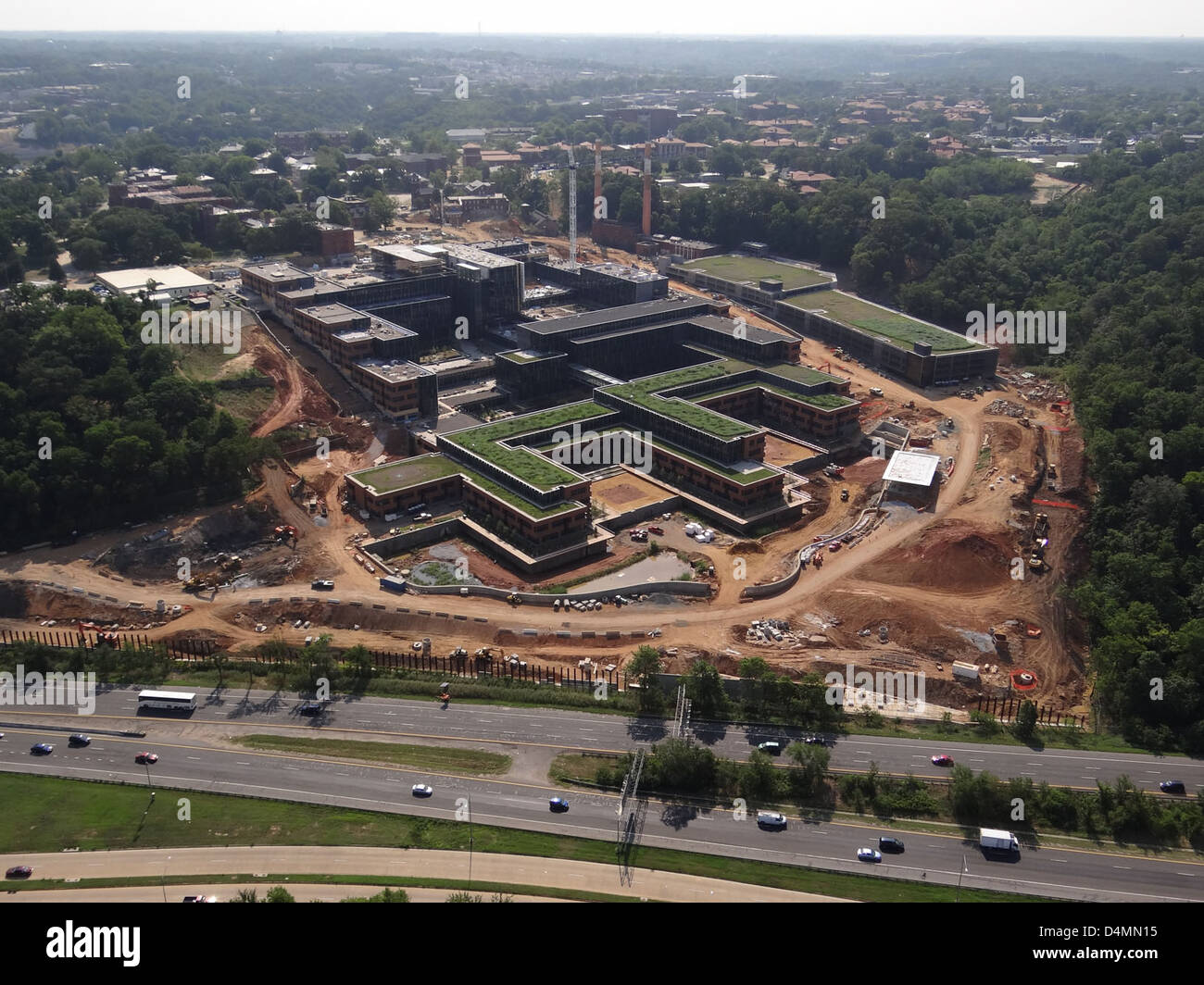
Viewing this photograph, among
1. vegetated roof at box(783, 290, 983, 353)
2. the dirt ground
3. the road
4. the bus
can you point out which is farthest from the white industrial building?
the road

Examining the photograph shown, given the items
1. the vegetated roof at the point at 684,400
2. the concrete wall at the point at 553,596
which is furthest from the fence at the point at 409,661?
the vegetated roof at the point at 684,400

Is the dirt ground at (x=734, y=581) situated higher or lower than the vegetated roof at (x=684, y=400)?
lower

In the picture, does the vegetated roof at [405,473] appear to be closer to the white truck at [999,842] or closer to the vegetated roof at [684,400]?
the vegetated roof at [684,400]

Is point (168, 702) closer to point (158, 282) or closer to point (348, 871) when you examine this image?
point (348, 871)

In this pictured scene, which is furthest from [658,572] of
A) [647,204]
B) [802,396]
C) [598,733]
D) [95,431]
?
[647,204]

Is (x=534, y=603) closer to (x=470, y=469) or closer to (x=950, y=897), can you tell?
(x=470, y=469)

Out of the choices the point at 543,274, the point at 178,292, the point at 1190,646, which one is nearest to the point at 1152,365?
the point at 1190,646

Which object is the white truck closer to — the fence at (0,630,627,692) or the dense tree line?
the fence at (0,630,627,692)
